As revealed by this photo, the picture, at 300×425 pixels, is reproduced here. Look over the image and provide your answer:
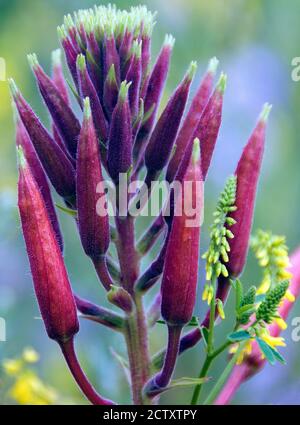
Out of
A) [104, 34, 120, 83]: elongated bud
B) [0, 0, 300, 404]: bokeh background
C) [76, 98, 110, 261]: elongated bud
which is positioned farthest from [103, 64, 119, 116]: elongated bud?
[0, 0, 300, 404]: bokeh background

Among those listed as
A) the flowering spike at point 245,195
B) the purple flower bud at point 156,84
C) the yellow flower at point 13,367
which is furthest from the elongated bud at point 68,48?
the yellow flower at point 13,367

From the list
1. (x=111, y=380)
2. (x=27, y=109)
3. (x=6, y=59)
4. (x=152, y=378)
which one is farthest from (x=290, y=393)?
(x=6, y=59)

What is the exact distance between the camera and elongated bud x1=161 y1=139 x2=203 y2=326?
1.40 meters

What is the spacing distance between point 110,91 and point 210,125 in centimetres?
23

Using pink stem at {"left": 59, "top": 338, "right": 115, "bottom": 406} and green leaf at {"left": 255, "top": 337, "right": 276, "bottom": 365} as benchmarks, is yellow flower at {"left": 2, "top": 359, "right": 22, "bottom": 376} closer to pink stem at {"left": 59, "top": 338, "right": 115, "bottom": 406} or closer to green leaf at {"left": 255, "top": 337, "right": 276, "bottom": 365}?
pink stem at {"left": 59, "top": 338, "right": 115, "bottom": 406}

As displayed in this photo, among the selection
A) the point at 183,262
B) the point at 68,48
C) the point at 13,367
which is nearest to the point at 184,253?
the point at 183,262

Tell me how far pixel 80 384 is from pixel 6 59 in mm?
2912

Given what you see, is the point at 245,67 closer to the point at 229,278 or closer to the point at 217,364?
the point at 217,364

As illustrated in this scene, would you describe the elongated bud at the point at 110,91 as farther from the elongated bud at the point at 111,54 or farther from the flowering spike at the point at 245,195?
the flowering spike at the point at 245,195

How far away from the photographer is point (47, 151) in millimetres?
1525

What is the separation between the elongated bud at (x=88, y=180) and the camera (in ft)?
4.69

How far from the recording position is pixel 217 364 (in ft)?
10.8

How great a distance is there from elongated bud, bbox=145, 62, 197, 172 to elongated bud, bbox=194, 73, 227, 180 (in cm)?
9

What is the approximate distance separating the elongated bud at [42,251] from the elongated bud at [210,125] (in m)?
0.35
